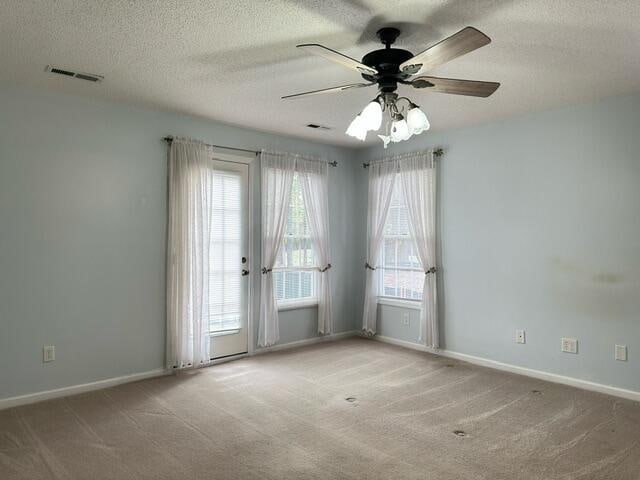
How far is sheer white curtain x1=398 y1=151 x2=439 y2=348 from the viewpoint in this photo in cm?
498

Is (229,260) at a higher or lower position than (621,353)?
higher

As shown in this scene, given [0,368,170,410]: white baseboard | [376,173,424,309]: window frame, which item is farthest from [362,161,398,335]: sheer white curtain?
[0,368,170,410]: white baseboard

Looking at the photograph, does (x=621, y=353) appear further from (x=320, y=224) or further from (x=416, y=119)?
(x=320, y=224)

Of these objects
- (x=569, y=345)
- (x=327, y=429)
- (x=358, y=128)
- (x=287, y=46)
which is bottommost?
(x=327, y=429)

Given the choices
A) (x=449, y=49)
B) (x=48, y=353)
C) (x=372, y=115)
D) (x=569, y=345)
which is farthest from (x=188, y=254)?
(x=569, y=345)

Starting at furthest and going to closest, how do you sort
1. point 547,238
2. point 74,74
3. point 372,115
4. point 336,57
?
point 547,238, point 74,74, point 372,115, point 336,57

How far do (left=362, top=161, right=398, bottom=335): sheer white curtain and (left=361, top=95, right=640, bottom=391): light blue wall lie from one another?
28.8 inches

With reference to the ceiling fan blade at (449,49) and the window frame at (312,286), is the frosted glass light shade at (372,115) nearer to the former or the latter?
the ceiling fan blade at (449,49)

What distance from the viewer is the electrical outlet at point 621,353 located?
3697 millimetres

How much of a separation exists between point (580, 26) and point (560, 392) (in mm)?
2931

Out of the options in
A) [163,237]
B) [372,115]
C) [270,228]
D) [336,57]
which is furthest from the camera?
[270,228]

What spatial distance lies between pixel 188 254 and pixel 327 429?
87.0 inches

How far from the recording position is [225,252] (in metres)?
4.74

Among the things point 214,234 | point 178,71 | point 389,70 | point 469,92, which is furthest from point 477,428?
point 178,71
